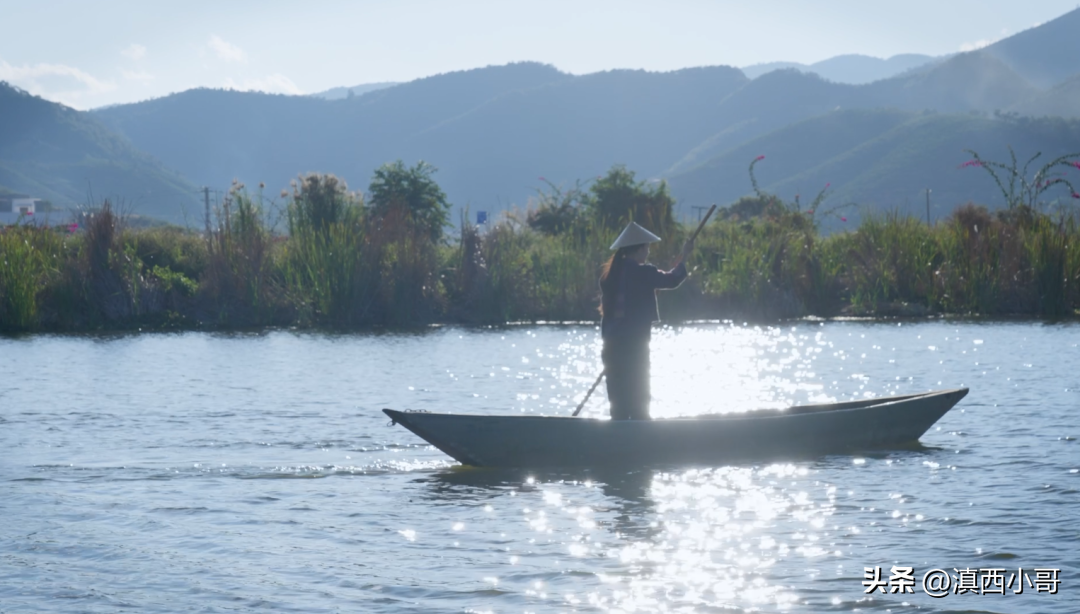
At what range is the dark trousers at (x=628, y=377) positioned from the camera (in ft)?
35.6

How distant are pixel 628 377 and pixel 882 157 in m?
105

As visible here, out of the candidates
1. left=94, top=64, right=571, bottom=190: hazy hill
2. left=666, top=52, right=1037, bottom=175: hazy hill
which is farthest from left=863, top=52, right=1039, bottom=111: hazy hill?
left=94, top=64, right=571, bottom=190: hazy hill

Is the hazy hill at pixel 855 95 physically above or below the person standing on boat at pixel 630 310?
above

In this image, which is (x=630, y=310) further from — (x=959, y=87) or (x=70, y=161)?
(x=959, y=87)

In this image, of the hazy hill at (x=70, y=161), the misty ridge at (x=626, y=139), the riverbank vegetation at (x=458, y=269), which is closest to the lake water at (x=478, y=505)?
the riverbank vegetation at (x=458, y=269)

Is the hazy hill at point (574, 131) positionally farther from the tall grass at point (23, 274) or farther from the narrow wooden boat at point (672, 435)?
the narrow wooden boat at point (672, 435)

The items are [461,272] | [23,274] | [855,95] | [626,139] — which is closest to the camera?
[23,274]

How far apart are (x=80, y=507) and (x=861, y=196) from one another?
9816 cm

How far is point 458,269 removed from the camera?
26.5m

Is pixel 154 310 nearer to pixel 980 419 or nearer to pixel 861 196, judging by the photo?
pixel 980 419

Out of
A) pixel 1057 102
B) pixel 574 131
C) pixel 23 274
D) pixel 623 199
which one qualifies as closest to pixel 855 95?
pixel 1057 102

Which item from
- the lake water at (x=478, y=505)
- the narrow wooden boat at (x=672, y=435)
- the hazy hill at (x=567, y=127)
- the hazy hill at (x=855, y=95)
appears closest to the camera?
the lake water at (x=478, y=505)

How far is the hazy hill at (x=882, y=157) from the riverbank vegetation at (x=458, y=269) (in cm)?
5896

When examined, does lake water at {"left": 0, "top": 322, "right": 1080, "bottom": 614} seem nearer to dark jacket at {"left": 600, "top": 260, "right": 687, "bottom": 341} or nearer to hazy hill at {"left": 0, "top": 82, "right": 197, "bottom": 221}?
dark jacket at {"left": 600, "top": 260, "right": 687, "bottom": 341}
